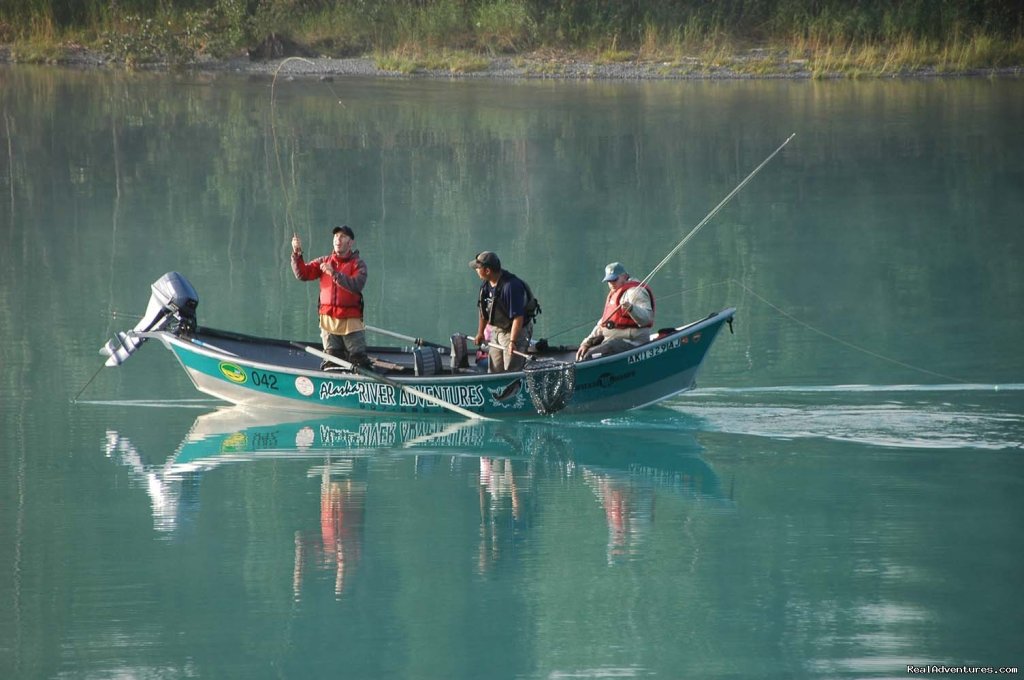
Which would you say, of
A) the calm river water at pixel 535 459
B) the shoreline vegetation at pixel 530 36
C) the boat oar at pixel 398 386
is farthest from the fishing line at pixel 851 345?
the shoreline vegetation at pixel 530 36

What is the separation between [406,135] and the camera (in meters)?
31.6

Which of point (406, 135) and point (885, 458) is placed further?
point (406, 135)

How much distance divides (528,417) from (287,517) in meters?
3.04

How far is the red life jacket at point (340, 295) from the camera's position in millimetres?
13461

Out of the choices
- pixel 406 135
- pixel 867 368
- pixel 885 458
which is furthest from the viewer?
pixel 406 135

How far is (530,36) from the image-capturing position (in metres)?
43.2

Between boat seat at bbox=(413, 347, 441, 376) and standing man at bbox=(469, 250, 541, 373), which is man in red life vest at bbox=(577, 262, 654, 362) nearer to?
standing man at bbox=(469, 250, 541, 373)

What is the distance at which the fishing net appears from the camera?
13.2 metres

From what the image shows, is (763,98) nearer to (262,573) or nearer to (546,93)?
(546,93)

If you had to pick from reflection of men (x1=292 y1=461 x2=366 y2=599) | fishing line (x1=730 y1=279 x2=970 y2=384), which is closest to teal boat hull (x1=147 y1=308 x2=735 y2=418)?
reflection of men (x1=292 y1=461 x2=366 y2=599)

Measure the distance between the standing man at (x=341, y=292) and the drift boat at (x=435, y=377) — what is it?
0.21m

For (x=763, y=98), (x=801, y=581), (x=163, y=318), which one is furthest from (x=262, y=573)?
(x=763, y=98)

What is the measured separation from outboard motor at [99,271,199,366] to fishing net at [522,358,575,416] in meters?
3.24

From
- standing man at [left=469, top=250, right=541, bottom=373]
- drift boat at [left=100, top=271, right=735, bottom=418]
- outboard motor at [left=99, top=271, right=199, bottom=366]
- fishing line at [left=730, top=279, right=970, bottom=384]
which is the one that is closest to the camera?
drift boat at [left=100, top=271, right=735, bottom=418]
